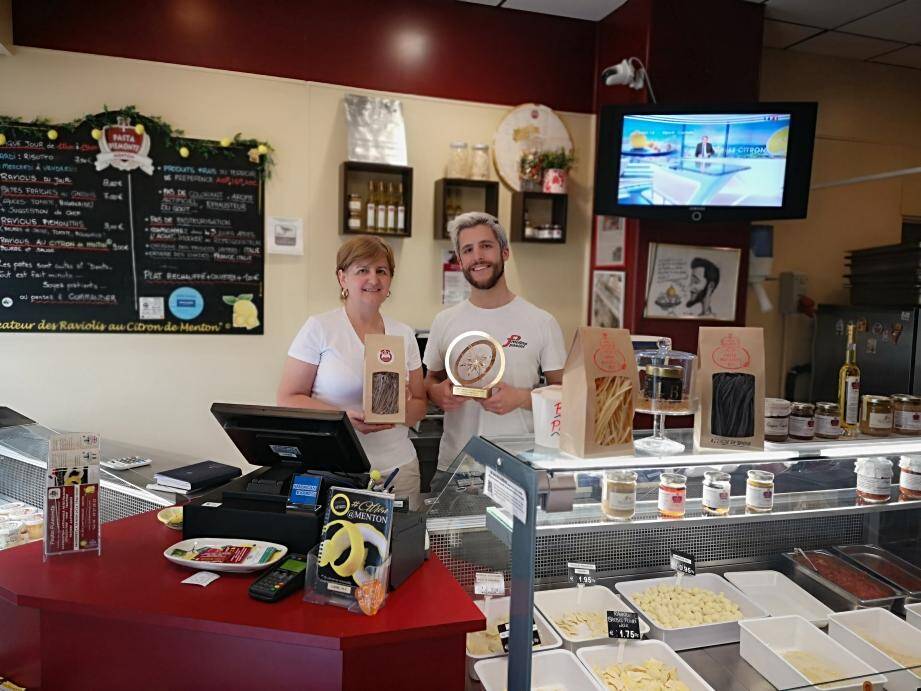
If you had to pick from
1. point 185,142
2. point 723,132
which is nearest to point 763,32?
Answer: point 723,132

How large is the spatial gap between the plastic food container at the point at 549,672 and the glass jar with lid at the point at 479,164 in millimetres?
3135

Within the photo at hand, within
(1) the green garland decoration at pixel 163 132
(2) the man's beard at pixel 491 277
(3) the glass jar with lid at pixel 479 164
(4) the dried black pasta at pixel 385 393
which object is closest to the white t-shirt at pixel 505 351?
(2) the man's beard at pixel 491 277

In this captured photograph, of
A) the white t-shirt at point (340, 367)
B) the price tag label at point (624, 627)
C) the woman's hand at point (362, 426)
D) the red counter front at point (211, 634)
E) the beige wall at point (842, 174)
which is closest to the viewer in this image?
the red counter front at point (211, 634)

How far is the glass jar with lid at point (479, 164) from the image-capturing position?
172 inches

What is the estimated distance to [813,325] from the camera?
5.25m

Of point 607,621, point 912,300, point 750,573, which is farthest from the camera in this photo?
point 912,300

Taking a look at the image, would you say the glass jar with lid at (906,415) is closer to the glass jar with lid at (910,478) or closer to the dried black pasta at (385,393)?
the glass jar with lid at (910,478)

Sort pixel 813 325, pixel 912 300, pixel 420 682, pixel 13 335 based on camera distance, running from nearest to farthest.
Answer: pixel 420 682 < pixel 13 335 < pixel 912 300 < pixel 813 325

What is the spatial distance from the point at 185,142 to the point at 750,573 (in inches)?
140

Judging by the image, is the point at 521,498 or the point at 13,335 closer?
the point at 521,498

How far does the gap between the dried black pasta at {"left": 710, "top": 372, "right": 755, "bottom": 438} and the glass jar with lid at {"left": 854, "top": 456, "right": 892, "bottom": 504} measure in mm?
708

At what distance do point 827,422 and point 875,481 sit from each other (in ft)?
1.30

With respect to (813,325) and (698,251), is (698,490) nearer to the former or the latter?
(698,251)

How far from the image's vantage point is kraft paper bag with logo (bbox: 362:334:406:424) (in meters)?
2.35
